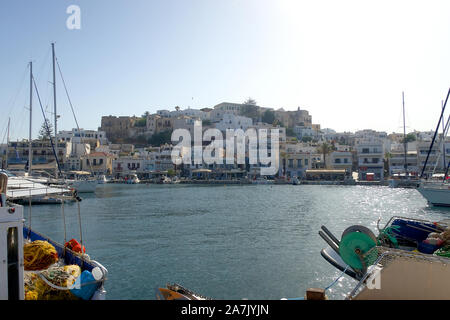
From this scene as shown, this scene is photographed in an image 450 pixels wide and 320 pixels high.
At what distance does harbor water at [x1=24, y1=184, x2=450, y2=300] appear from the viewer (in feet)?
36.1

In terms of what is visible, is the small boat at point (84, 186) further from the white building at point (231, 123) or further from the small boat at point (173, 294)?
the small boat at point (173, 294)

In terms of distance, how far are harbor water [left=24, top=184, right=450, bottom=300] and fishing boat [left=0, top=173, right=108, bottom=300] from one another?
3361mm

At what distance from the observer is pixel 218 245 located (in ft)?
53.8

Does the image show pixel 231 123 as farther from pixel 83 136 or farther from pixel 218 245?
pixel 218 245

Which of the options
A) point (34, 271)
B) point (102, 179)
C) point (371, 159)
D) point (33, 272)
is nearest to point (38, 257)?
point (34, 271)

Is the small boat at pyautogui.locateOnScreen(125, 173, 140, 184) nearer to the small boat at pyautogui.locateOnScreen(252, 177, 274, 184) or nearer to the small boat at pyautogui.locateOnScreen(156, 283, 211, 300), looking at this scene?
the small boat at pyautogui.locateOnScreen(252, 177, 274, 184)

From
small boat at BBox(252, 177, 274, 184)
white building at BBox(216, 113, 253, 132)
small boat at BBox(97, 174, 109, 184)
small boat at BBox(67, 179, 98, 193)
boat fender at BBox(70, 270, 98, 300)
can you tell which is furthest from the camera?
white building at BBox(216, 113, 253, 132)

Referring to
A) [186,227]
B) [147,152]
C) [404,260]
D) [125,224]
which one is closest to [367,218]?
[186,227]

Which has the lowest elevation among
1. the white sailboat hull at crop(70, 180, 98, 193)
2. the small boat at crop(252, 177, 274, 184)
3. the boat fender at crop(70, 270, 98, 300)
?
the small boat at crop(252, 177, 274, 184)

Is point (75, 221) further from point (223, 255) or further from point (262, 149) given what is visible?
point (262, 149)

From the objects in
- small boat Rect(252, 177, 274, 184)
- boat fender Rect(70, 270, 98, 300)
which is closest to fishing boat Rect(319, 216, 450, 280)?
boat fender Rect(70, 270, 98, 300)

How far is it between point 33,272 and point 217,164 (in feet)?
221

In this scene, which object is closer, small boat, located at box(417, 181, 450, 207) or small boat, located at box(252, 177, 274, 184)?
small boat, located at box(417, 181, 450, 207)

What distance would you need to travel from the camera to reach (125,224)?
2275 cm
